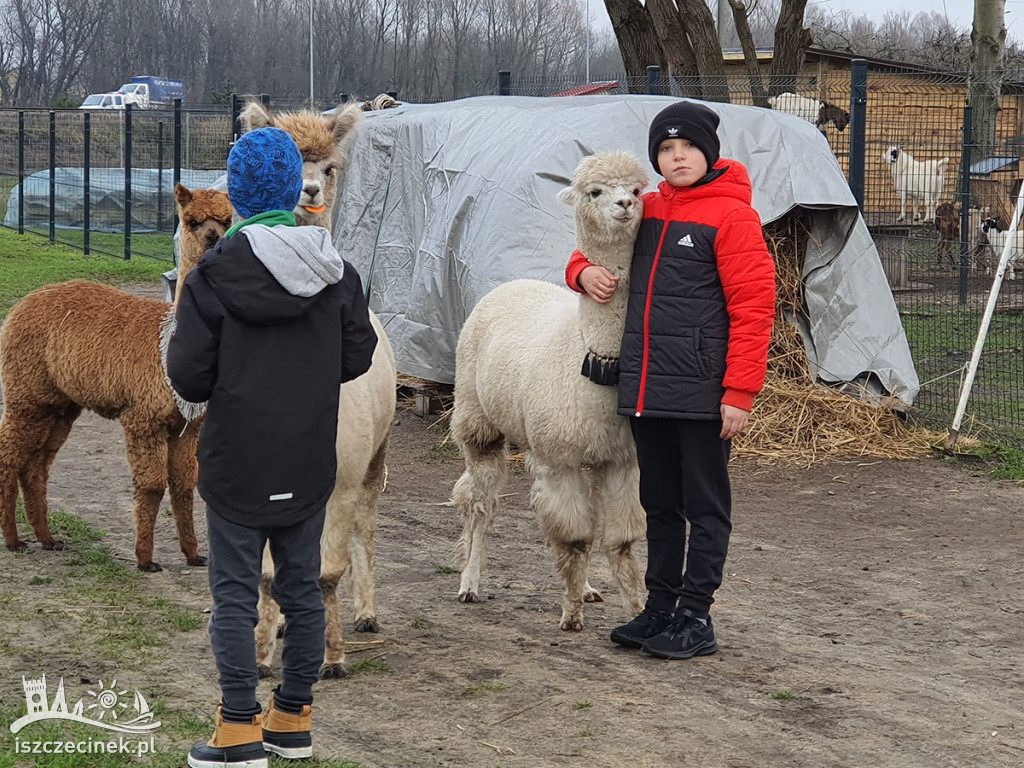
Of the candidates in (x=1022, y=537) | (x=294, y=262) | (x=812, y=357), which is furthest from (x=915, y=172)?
(x=294, y=262)

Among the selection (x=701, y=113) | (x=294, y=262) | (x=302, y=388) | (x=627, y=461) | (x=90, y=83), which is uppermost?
(x=90, y=83)

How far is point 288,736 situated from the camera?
10.4 ft

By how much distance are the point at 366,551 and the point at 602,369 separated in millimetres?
1085

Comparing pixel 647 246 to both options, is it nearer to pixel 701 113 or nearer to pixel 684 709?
pixel 701 113

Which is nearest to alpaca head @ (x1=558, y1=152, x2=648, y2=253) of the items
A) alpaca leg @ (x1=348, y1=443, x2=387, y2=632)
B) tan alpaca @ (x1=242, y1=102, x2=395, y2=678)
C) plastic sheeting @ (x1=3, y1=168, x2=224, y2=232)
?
tan alpaca @ (x1=242, y1=102, x2=395, y2=678)

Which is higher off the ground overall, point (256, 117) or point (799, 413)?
point (256, 117)

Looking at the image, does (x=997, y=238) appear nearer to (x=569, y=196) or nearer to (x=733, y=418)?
(x=569, y=196)

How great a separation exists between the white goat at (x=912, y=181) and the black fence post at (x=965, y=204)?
9.7 inches

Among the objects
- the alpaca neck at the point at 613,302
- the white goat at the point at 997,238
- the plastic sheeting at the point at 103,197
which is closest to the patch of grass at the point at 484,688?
the alpaca neck at the point at 613,302

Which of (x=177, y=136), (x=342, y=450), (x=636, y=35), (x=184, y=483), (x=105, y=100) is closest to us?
(x=342, y=450)

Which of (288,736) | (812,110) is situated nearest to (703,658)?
(288,736)

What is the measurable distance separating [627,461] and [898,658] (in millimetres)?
1164

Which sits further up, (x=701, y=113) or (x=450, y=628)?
(x=701, y=113)

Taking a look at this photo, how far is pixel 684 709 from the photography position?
3.70 meters
